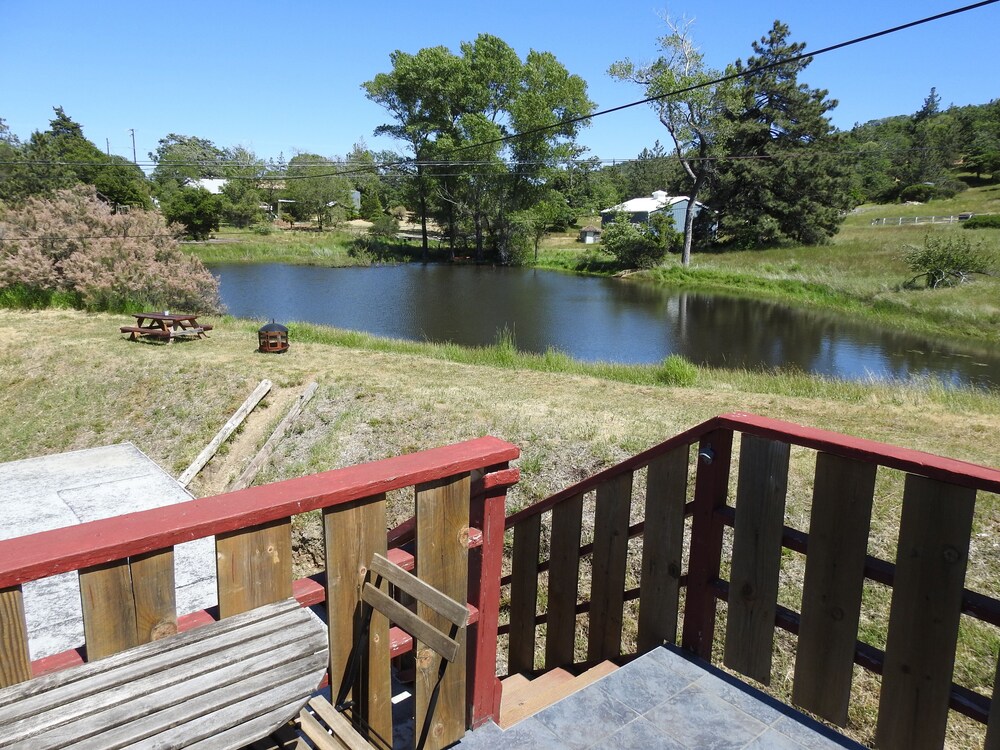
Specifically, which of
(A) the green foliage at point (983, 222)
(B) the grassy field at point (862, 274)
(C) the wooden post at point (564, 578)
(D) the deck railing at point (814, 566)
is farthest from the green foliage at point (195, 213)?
(D) the deck railing at point (814, 566)

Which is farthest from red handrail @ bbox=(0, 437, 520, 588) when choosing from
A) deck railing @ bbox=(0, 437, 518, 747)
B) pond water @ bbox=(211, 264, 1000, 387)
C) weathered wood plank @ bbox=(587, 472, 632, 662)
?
pond water @ bbox=(211, 264, 1000, 387)

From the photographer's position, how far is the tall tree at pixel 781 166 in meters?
44.5

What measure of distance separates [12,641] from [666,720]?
6.00 ft

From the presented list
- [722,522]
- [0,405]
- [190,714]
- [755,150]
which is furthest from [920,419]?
[755,150]

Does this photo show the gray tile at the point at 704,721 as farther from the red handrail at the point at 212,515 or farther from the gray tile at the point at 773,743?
the red handrail at the point at 212,515

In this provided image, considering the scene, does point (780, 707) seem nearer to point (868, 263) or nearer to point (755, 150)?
point (868, 263)

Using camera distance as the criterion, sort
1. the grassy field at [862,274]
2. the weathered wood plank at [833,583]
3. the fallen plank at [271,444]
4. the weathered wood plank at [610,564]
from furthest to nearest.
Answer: the grassy field at [862,274], the fallen plank at [271,444], the weathered wood plank at [610,564], the weathered wood plank at [833,583]

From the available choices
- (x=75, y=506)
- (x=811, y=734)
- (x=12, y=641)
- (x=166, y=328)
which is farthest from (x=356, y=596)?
(x=166, y=328)

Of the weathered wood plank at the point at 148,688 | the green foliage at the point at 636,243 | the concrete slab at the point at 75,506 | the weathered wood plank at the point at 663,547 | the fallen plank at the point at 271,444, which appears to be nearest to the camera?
the weathered wood plank at the point at 148,688

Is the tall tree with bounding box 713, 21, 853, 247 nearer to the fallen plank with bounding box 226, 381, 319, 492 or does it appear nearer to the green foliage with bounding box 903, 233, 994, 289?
the green foliage with bounding box 903, 233, 994, 289

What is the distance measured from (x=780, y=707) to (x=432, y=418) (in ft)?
A: 23.0

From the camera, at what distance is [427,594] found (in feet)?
5.65

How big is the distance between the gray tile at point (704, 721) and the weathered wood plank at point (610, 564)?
23.6 inches

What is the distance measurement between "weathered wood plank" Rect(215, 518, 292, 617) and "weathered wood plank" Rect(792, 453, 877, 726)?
148 centimetres
